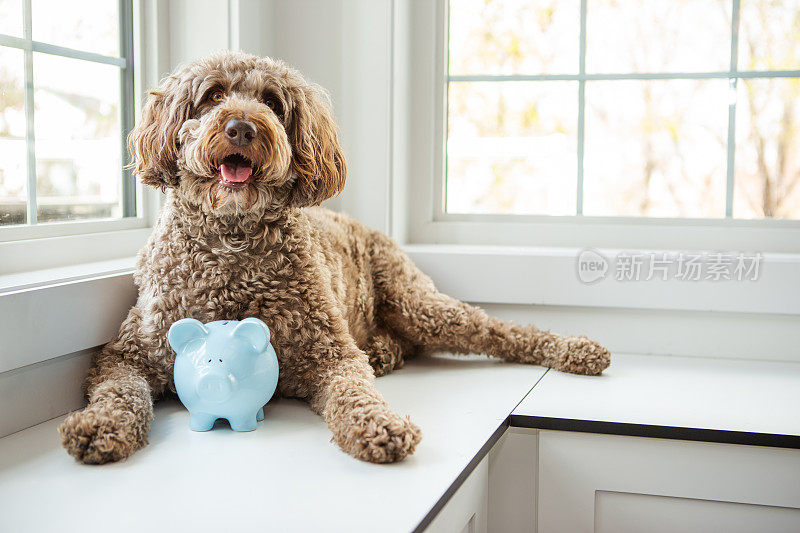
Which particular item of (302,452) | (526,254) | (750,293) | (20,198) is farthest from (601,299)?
(20,198)

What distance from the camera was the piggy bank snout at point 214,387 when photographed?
4.11ft

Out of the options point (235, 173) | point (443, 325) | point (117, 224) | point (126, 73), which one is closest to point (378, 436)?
point (235, 173)

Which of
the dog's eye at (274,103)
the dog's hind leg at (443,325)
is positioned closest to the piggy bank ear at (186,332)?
the dog's eye at (274,103)

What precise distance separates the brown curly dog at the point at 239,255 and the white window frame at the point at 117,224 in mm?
266

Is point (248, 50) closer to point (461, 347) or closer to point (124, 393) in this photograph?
point (461, 347)

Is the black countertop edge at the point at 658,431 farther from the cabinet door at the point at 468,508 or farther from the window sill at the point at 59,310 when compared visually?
the window sill at the point at 59,310

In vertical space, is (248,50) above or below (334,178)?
above

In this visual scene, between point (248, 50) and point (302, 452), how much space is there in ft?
3.65

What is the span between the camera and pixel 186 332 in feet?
4.24

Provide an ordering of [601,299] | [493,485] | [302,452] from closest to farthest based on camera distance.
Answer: [302,452]
[493,485]
[601,299]

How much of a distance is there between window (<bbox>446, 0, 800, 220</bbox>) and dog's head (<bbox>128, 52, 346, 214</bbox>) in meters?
0.94

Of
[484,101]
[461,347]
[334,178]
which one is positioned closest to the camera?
[334,178]

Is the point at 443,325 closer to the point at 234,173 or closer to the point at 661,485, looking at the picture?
the point at 661,485

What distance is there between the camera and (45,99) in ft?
5.31
